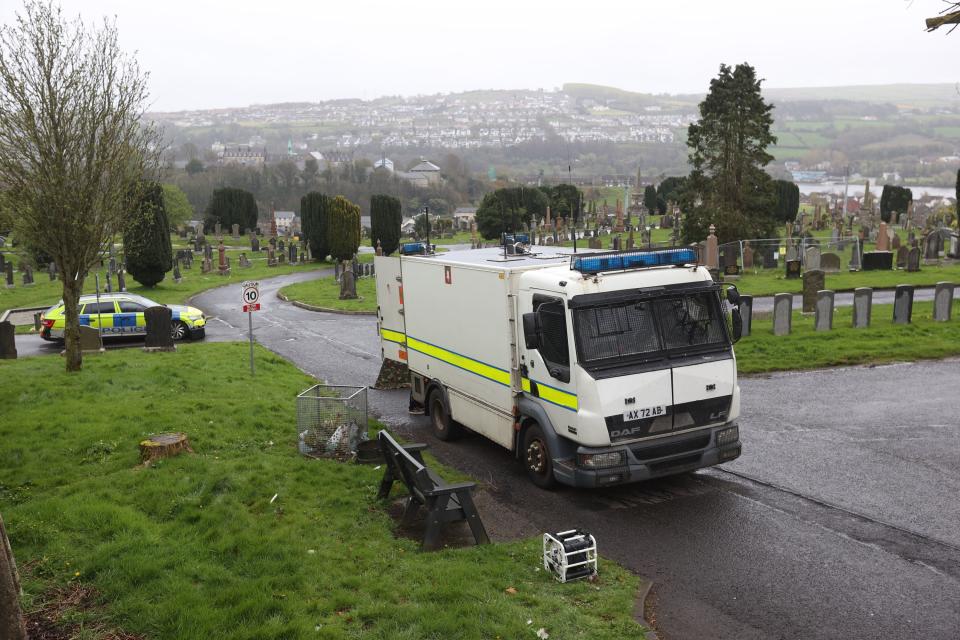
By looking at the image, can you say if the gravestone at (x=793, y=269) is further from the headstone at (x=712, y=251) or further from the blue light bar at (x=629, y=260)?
the blue light bar at (x=629, y=260)

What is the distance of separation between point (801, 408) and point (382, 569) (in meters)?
9.06

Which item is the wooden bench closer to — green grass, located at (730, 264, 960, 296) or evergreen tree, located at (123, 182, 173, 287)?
green grass, located at (730, 264, 960, 296)

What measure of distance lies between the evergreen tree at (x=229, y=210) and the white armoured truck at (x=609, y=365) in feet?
210

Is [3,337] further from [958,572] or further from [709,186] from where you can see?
[709,186]

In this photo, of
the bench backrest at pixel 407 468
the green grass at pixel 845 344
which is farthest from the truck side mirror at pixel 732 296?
the green grass at pixel 845 344

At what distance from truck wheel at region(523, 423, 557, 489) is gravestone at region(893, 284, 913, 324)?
48.5ft

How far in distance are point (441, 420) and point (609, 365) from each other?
13.7ft

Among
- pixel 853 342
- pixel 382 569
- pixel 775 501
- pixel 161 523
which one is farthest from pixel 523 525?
pixel 853 342

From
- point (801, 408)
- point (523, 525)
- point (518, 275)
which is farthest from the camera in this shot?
point (801, 408)

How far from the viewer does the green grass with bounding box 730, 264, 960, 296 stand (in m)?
28.5

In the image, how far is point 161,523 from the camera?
27.2ft

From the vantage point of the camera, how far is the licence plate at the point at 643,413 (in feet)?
29.6

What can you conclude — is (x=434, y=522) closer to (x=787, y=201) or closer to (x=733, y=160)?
(x=733, y=160)

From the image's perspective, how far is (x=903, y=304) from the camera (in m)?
20.9
